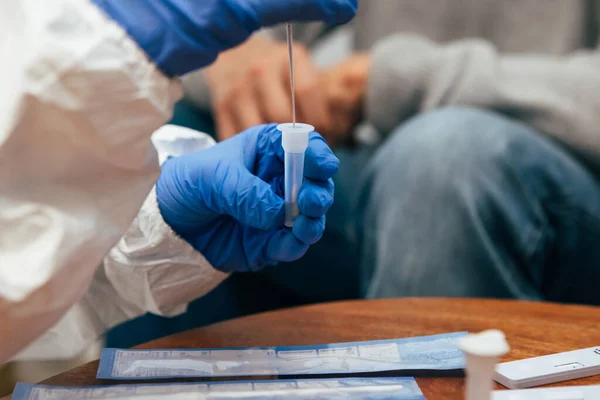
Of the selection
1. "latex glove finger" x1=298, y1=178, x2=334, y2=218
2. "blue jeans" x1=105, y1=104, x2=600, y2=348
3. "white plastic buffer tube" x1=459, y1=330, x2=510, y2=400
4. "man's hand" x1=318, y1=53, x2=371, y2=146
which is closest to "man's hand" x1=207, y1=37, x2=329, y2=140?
"man's hand" x1=318, y1=53, x2=371, y2=146

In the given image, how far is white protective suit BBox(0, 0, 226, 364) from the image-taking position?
1.09ft

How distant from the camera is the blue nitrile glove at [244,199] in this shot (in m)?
0.45

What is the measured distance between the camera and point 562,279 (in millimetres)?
750

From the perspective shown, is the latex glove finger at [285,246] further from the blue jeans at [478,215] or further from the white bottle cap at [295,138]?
the blue jeans at [478,215]

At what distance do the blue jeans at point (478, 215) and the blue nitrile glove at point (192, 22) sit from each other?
38cm

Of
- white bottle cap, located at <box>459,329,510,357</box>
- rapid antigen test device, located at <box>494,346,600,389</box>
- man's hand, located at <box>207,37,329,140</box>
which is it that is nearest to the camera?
white bottle cap, located at <box>459,329,510,357</box>

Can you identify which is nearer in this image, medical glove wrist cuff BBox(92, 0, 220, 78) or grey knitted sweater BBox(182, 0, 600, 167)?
medical glove wrist cuff BBox(92, 0, 220, 78)

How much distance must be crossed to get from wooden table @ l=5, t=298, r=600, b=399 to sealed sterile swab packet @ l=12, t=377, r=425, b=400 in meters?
0.03

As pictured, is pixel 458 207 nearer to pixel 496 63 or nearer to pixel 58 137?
pixel 496 63

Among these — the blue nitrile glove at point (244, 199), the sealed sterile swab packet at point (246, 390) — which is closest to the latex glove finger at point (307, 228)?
the blue nitrile glove at point (244, 199)

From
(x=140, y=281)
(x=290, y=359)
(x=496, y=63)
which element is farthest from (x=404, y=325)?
(x=496, y=63)

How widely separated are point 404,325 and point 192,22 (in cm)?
29

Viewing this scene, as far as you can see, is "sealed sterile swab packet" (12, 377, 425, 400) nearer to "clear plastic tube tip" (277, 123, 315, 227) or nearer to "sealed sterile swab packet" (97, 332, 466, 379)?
"sealed sterile swab packet" (97, 332, 466, 379)

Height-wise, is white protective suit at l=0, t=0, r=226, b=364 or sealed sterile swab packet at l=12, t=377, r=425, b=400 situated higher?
white protective suit at l=0, t=0, r=226, b=364
